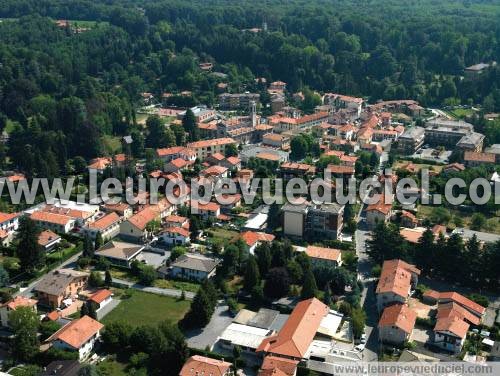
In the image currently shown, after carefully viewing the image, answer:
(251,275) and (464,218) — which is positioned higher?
(251,275)

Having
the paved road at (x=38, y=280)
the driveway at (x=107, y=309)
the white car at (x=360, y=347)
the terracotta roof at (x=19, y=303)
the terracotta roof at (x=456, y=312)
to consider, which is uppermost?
the terracotta roof at (x=19, y=303)

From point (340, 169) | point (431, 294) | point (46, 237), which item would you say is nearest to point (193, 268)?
point (46, 237)

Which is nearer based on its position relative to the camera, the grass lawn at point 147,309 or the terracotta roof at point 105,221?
the grass lawn at point 147,309

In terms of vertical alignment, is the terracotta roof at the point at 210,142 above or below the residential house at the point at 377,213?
above

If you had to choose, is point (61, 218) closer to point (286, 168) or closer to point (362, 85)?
point (286, 168)

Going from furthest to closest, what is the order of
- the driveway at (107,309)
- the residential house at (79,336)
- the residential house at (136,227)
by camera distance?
the residential house at (136,227)
the driveway at (107,309)
the residential house at (79,336)

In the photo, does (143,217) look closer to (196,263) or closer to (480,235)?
(196,263)

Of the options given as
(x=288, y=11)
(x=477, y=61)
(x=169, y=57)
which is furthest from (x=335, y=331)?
(x=288, y=11)

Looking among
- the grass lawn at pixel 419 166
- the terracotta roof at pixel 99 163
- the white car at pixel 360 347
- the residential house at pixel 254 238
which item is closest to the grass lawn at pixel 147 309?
the residential house at pixel 254 238

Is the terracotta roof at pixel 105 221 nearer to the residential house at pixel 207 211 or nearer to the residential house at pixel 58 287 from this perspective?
the residential house at pixel 207 211
